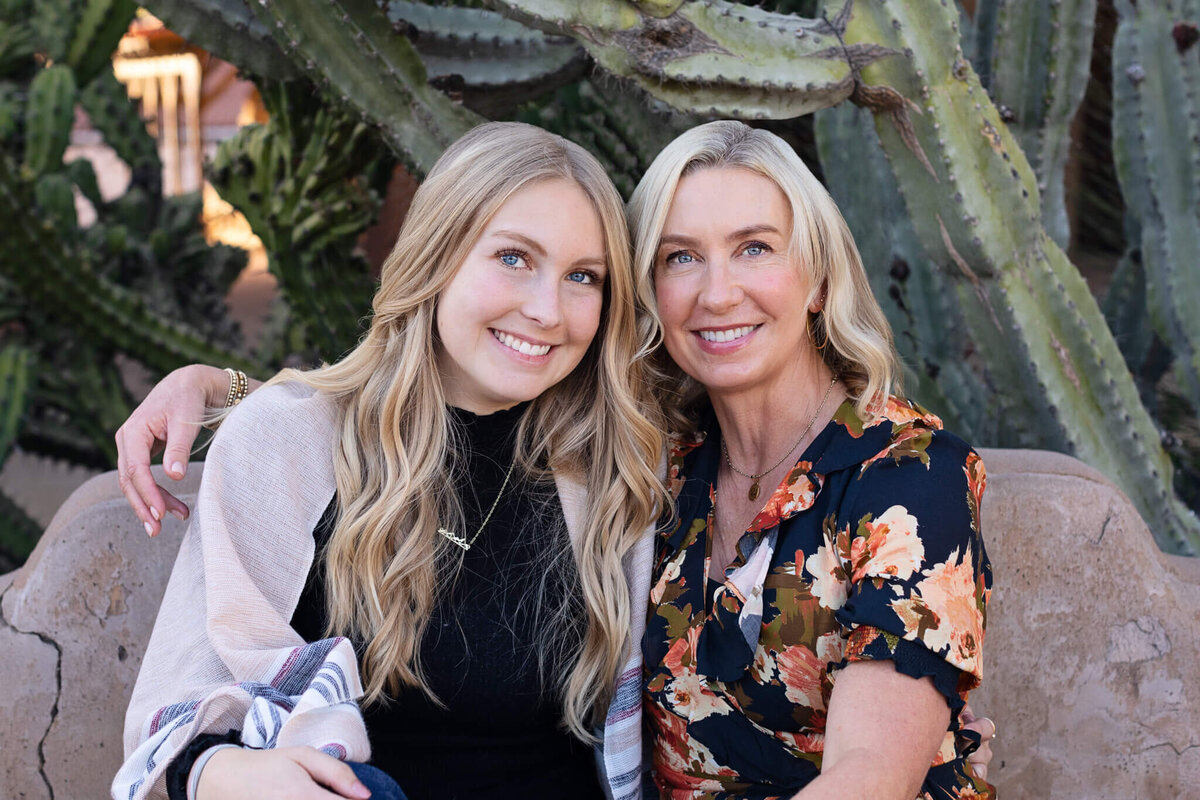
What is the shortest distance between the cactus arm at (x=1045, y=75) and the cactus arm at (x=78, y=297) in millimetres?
3075

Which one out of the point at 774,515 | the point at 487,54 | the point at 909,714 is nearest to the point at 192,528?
the point at 774,515

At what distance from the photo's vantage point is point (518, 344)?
75.3 inches

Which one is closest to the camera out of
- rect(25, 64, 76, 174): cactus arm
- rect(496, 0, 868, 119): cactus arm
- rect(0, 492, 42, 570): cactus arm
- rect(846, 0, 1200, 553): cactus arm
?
rect(496, 0, 868, 119): cactus arm

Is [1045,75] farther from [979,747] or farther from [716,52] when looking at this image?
[979,747]

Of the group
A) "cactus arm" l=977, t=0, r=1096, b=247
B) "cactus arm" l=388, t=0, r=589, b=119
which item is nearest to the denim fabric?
"cactus arm" l=388, t=0, r=589, b=119

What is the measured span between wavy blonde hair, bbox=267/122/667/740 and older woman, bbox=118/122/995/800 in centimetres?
9

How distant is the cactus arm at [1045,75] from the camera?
9.61 ft

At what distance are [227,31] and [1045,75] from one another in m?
2.27

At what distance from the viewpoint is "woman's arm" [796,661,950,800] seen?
1523 mm

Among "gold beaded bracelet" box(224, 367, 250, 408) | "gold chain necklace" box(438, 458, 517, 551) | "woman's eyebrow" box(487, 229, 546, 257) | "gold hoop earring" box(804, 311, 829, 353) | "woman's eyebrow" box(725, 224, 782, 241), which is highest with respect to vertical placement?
"woman's eyebrow" box(487, 229, 546, 257)

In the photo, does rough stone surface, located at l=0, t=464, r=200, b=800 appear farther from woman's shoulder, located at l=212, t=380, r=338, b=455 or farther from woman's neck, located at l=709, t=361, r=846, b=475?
woman's neck, located at l=709, t=361, r=846, b=475

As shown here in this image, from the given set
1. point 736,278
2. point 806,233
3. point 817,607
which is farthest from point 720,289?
point 817,607

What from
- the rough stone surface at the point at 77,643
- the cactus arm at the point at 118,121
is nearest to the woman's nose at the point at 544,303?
the rough stone surface at the point at 77,643

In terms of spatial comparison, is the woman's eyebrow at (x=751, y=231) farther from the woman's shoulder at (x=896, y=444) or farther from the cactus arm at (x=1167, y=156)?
the cactus arm at (x=1167, y=156)
